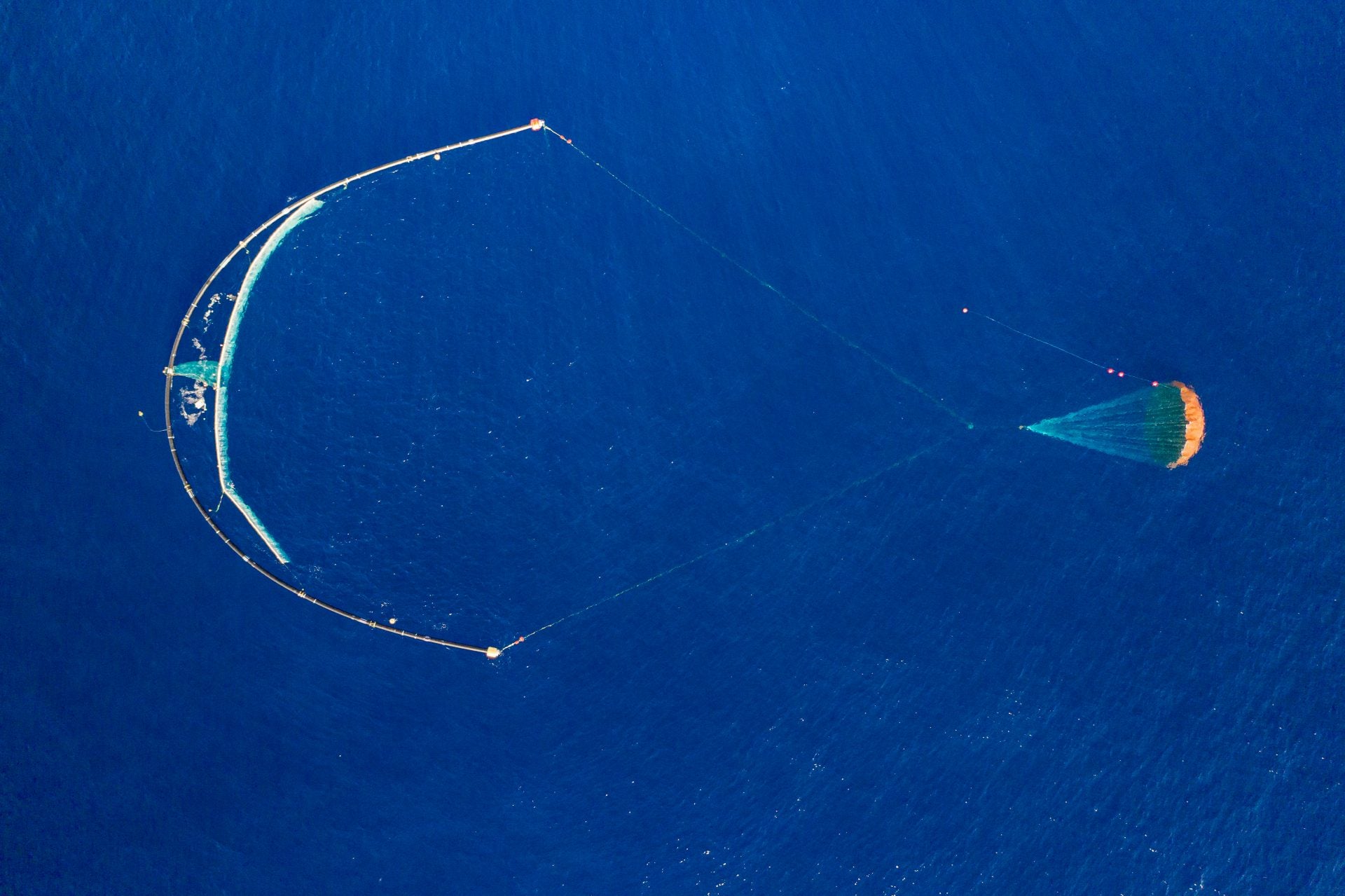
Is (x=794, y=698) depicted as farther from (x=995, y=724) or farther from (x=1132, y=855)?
(x=1132, y=855)

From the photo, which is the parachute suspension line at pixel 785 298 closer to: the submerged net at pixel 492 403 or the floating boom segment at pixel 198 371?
the submerged net at pixel 492 403

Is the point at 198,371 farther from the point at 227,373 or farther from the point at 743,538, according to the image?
the point at 743,538

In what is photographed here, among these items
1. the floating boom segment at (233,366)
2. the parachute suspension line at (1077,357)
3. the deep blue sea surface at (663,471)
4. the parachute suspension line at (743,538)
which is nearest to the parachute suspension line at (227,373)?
the floating boom segment at (233,366)

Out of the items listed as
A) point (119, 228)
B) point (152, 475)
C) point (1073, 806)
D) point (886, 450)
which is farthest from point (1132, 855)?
point (119, 228)

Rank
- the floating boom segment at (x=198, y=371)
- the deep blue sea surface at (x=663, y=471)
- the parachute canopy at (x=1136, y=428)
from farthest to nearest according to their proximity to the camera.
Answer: the parachute canopy at (x=1136, y=428) → the floating boom segment at (x=198, y=371) → the deep blue sea surface at (x=663, y=471)

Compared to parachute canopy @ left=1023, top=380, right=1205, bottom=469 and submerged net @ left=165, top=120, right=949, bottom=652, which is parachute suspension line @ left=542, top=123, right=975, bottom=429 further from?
parachute canopy @ left=1023, top=380, right=1205, bottom=469

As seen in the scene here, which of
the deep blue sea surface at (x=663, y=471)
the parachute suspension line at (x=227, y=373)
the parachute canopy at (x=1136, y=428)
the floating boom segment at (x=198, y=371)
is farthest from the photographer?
the parachute canopy at (x=1136, y=428)

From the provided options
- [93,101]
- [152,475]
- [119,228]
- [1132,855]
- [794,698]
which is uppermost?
[93,101]
